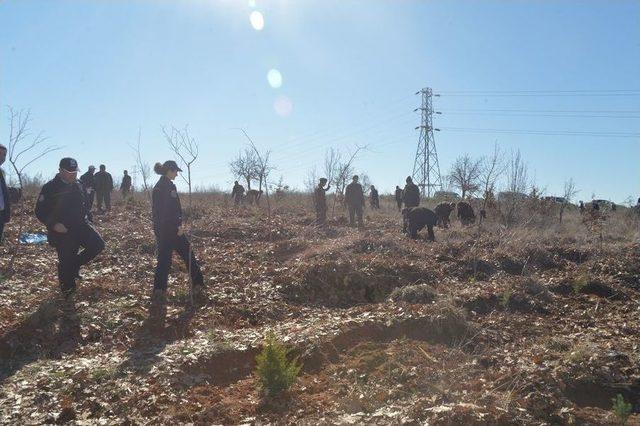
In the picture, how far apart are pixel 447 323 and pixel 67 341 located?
4053 mm

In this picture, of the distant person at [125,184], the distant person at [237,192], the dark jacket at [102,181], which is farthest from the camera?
the distant person at [237,192]

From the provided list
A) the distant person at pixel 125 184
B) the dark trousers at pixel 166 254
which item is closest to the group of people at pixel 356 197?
the dark trousers at pixel 166 254

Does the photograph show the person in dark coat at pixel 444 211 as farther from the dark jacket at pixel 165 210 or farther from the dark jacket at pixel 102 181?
the dark jacket at pixel 102 181

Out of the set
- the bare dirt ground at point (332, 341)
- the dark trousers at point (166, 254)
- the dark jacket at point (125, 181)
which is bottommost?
the bare dirt ground at point (332, 341)

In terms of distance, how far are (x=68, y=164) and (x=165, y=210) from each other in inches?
49.1

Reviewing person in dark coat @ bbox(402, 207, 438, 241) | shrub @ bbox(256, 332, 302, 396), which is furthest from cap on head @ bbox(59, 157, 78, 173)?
person in dark coat @ bbox(402, 207, 438, 241)

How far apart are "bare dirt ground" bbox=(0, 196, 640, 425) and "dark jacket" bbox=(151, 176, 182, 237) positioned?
2.96 feet

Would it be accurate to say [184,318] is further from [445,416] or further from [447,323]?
[445,416]

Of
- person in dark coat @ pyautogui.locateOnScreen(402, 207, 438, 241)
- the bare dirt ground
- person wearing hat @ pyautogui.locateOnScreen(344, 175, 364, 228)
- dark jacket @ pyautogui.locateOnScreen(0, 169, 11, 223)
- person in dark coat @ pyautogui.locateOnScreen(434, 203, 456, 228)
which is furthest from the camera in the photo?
person wearing hat @ pyautogui.locateOnScreen(344, 175, 364, 228)

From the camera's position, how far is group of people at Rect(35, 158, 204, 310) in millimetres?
5840

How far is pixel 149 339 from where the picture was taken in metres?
5.24

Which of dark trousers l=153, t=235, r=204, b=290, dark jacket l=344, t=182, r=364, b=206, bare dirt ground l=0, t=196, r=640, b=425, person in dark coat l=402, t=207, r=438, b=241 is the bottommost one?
bare dirt ground l=0, t=196, r=640, b=425

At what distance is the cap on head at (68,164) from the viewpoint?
232 inches

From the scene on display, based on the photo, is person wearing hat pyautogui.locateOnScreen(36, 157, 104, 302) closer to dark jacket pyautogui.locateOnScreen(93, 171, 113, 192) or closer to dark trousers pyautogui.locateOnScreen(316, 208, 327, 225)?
dark trousers pyautogui.locateOnScreen(316, 208, 327, 225)
